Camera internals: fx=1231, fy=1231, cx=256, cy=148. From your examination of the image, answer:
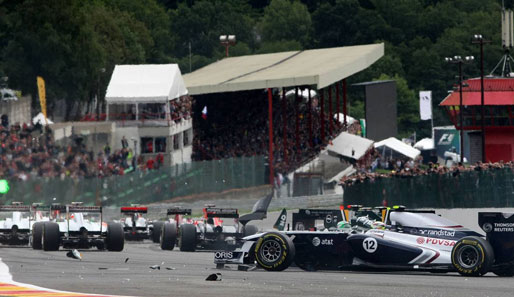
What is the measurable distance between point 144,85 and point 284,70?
30.5ft

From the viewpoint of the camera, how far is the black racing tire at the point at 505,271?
20344 millimetres

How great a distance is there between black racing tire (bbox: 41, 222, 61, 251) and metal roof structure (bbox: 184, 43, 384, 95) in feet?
98.9

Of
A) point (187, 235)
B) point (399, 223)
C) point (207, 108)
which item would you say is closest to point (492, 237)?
point (399, 223)

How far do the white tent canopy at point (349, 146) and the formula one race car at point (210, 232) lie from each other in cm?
3312

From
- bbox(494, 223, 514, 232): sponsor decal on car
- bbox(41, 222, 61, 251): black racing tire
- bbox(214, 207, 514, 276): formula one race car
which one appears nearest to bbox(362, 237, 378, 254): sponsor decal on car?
bbox(214, 207, 514, 276): formula one race car

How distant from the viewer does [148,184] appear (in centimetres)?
4406

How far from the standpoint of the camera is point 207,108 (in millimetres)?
67562

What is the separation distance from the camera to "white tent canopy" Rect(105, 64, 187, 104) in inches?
2173

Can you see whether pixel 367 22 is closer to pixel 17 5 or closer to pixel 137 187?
pixel 17 5

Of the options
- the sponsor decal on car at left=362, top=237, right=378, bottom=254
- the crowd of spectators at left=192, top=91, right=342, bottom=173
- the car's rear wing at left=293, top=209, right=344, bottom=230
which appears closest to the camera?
the sponsor decal on car at left=362, top=237, right=378, bottom=254

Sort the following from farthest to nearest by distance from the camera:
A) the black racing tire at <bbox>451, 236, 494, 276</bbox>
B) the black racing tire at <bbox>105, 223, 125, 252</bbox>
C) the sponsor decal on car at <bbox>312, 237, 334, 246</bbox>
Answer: the black racing tire at <bbox>105, 223, 125, 252</bbox> → the sponsor decal on car at <bbox>312, 237, 334, 246</bbox> → the black racing tire at <bbox>451, 236, 494, 276</bbox>

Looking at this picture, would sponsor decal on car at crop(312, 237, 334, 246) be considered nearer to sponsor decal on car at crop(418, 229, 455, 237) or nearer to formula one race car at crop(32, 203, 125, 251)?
sponsor decal on car at crop(418, 229, 455, 237)

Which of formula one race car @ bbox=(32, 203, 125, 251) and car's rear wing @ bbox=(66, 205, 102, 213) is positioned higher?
car's rear wing @ bbox=(66, 205, 102, 213)

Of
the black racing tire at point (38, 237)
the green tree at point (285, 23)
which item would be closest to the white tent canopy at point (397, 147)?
the black racing tire at point (38, 237)
